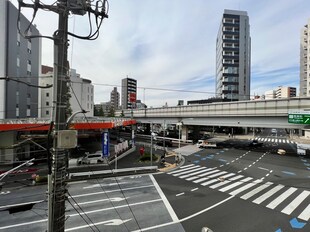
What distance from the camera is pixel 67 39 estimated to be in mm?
4801

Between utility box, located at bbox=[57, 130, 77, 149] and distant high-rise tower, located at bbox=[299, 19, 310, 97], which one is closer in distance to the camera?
utility box, located at bbox=[57, 130, 77, 149]

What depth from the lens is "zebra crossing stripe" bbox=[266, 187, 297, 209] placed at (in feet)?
45.1

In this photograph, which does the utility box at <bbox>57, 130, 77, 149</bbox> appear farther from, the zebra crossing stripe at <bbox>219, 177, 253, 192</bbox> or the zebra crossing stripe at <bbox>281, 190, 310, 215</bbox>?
the zebra crossing stripe at <bbox>219, 177, 253, 192</bbox>

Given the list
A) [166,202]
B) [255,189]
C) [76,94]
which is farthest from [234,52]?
[166,202]

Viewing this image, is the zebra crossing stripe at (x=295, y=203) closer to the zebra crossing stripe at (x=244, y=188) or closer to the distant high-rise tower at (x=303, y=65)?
the zebra crossing stripe at (x=244, y=188)

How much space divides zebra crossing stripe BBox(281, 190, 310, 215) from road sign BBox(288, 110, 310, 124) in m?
12.2

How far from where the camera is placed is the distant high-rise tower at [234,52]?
8625 centimetres

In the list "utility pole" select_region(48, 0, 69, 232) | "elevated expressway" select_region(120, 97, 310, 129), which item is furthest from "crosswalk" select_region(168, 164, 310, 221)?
"utility pole" select_region(48, 0, 69, 232)

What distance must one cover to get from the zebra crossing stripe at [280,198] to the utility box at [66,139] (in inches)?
580

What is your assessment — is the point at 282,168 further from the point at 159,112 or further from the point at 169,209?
the point at 159,112

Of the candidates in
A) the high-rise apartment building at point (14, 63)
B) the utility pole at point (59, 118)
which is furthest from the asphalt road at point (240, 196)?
the high-rise apartment building at point (14, 63)

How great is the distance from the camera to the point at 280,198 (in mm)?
15031

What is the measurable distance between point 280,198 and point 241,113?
20.6 m

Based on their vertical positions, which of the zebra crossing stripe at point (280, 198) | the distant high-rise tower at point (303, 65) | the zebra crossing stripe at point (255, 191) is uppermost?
the distant high-rise tower at point (303, 65)
